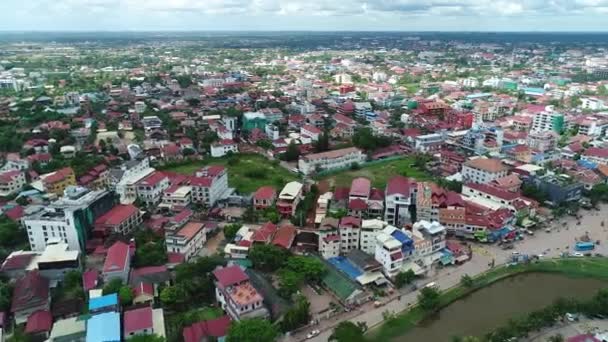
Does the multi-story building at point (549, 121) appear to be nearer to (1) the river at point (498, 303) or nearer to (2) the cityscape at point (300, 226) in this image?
(2) the cityscape at point (300, 226)

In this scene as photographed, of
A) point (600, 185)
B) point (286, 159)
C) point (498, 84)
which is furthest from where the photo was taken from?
point (498, 84)

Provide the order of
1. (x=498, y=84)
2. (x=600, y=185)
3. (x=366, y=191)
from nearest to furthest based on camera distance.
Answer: (x=366, y=191)
(x=600, y=185)
(x=498, y=84)

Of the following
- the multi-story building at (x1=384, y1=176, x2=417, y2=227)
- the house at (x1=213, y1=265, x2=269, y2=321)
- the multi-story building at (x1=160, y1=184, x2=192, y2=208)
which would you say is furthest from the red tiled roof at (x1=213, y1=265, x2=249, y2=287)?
the multi-story building at (x1=384, y1=176, x2=417, y2=227)

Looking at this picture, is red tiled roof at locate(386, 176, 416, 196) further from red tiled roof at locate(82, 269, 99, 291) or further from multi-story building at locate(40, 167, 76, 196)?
multi-story building at locate(40, 167, 76, 196)

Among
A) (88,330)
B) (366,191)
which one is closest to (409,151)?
(366,191)

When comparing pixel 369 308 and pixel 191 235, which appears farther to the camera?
pixel 191 235

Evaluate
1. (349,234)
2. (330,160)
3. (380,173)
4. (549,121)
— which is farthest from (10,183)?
(549,121)

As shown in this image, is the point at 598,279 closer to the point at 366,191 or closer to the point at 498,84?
the point at 366,191
